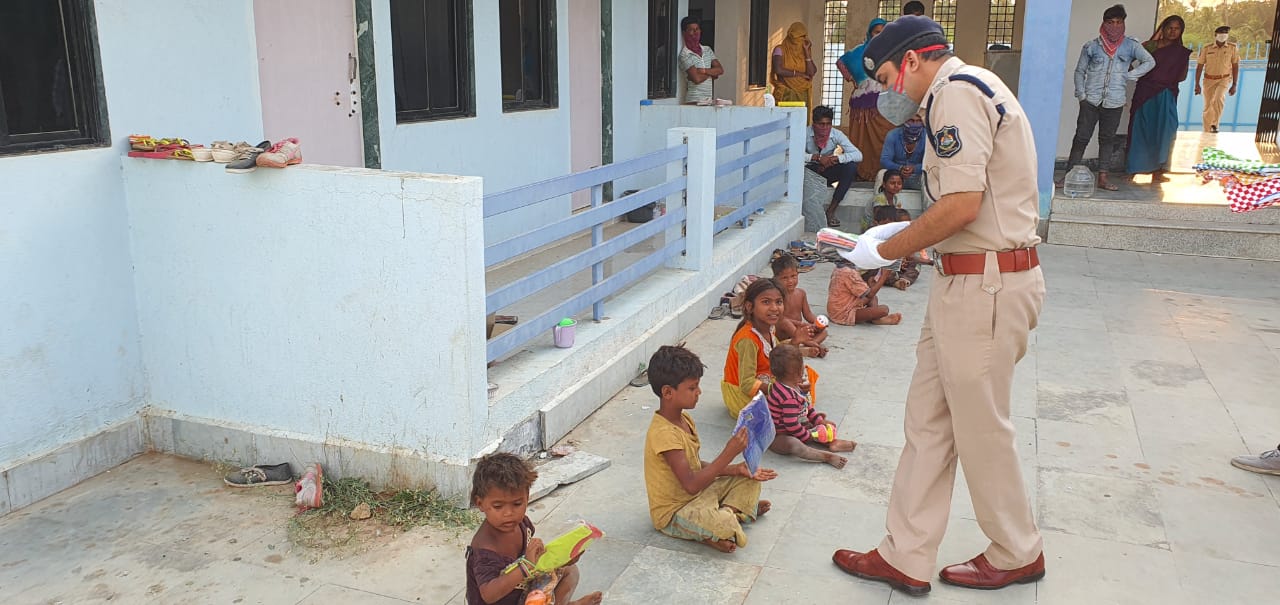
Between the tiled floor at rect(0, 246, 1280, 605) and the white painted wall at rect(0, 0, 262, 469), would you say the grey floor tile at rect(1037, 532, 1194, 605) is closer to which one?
the tiled floor at rect(0, 246, 1280, 605)

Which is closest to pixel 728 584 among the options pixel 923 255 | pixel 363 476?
pixel 363 476

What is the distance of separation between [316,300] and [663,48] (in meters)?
8.21

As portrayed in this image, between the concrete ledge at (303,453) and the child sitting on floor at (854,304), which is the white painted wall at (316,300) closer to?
the concrete ledge at (303,453)

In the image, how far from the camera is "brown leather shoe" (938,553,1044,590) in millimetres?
3447

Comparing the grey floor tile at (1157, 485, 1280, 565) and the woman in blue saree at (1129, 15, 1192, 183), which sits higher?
the woman in blue saree at (1129, 15, 1192, 183)

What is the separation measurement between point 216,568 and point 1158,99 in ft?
35.8

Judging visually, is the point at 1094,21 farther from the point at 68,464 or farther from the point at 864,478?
the point at 68,464

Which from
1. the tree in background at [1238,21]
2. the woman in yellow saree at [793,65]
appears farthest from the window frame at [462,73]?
the tree in background at [1238,21]

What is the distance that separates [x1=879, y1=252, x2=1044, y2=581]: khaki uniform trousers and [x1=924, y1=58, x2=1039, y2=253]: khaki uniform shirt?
10 cm

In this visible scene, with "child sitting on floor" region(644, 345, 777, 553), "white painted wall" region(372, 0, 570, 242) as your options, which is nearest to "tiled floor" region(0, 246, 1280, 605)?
"child sitting on floor" region(644, 345, 777, 553)

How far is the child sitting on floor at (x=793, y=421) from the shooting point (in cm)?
455

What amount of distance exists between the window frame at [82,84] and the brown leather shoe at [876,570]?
3442 millimetres

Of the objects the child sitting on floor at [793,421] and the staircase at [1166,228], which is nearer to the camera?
the child sitting on floor at [793,421]

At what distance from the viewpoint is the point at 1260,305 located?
24.6 feet
